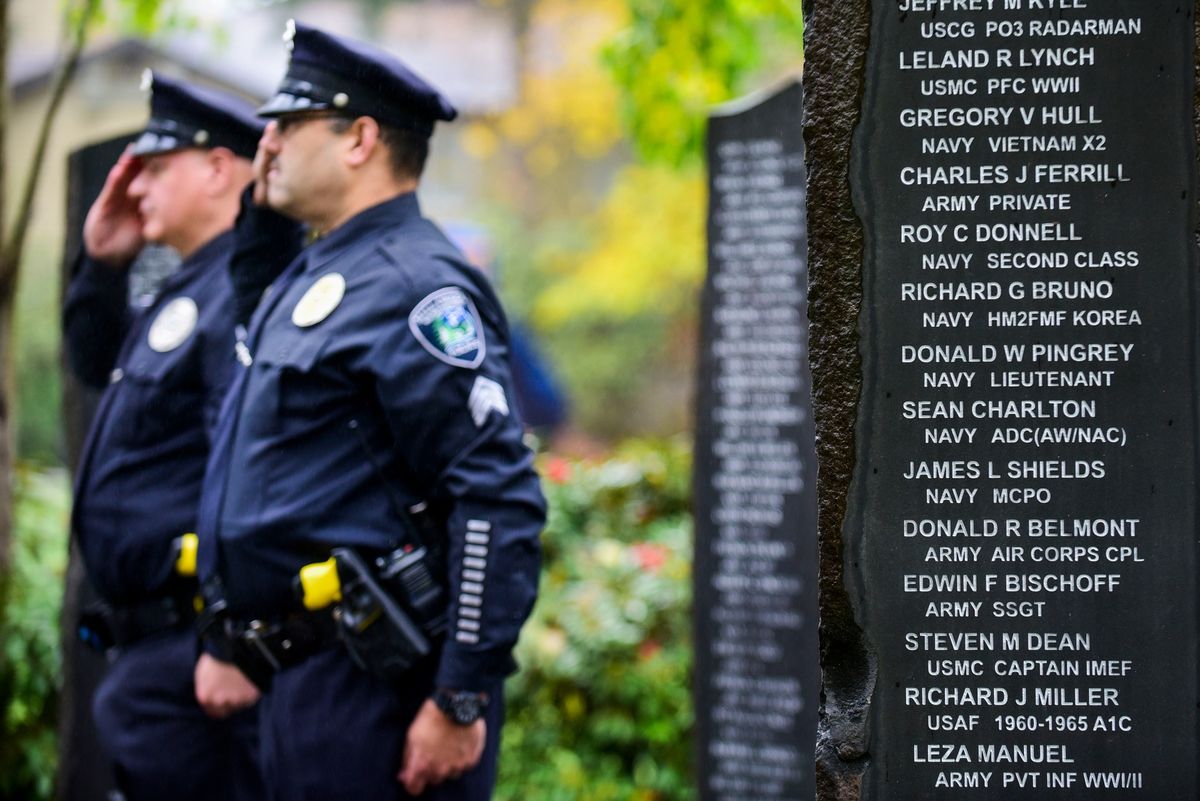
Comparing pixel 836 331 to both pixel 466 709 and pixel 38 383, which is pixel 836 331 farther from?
pixel 38 383

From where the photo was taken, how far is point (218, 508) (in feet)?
9.77

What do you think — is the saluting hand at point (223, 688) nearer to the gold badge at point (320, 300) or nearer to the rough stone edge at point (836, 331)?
the gold badge at point (320, 300)

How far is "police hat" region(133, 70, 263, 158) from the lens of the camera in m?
3.67

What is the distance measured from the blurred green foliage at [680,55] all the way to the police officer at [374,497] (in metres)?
3.46

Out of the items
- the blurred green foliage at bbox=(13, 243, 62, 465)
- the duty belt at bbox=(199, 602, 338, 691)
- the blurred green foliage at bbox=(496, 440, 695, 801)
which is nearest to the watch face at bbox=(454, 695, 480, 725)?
the duty belt at bbox=(199, 602, 338, 691)

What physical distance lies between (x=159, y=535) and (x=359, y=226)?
0.94 m

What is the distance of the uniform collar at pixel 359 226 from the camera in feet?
10.2

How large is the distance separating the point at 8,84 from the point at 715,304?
2635 mm

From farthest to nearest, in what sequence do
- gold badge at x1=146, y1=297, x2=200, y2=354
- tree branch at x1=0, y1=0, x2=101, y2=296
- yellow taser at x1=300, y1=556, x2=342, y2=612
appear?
tree branch at x1=0, y1=0, x2=101, y2=296 < gold badge at x1=146, y1=297, x2=200, y2=354 < yellow taser at x1=300, y1=556, x2=342, y2=612

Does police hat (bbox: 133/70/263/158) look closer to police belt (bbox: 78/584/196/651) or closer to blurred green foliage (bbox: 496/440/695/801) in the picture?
police belt (bbox: 78/584/196/651)

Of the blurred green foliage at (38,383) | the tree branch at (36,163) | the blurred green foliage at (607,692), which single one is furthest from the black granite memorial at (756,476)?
the blurred green foliage at (38,383)

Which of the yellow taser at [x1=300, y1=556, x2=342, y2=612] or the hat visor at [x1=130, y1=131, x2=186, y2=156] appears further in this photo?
the hat visor at [x1=130, y1=131, x2=186, y2=156]

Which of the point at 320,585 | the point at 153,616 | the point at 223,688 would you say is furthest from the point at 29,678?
the point at 320,585

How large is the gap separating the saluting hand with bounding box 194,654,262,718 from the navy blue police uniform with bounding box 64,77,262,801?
212 mm
